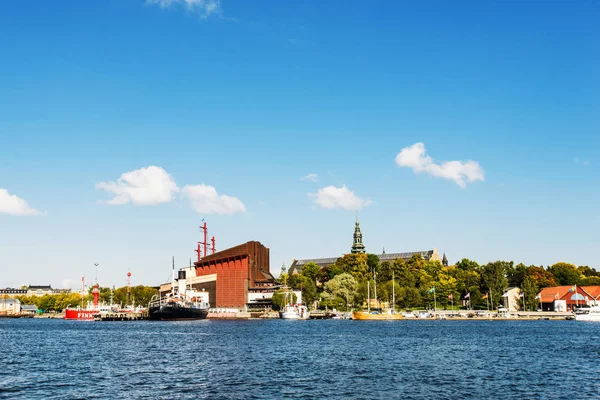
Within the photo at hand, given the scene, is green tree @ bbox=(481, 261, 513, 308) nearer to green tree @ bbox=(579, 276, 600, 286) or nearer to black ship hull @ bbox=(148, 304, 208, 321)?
green tree @ bbox=(579, 276, 600, 286)

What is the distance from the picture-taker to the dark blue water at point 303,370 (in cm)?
4019

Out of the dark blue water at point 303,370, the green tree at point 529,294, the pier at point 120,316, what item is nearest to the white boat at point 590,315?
the green tree at point 529,294

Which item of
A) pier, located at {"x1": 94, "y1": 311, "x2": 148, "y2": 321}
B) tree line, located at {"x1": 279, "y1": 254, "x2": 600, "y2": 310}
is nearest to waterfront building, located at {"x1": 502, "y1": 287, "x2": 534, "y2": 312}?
tree line, located at {"x1": 279, "y1": 254, "x2": 600, "y2": 310}

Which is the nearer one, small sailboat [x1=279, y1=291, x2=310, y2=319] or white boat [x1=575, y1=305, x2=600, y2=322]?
white boat [x1=575, y1=305, x2=600, y2=322]

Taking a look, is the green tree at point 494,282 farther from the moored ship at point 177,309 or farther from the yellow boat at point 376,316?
the moored ship at point 177,309

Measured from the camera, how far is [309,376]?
156 feet

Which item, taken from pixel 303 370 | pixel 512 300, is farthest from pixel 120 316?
pixel 303 370

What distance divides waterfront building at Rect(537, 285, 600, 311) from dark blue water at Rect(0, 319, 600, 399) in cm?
9508

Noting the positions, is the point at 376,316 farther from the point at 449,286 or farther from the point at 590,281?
the point at 590,281

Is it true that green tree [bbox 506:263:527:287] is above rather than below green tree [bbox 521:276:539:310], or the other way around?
above

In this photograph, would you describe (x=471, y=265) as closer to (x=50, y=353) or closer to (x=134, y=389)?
(x=50, y=353)

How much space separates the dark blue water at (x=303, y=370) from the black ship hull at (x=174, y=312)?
3453 inches

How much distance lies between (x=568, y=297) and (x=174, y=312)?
372 ft

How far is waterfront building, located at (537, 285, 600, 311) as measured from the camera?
167 m
